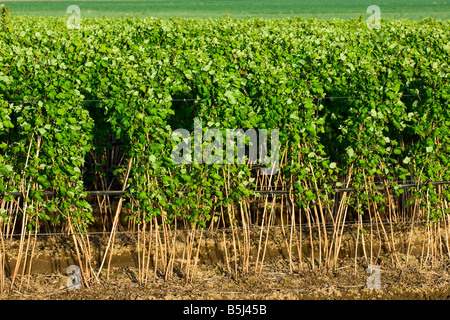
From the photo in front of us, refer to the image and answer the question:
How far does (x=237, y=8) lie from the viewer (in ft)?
191

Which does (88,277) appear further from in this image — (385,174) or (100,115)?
(385,174)

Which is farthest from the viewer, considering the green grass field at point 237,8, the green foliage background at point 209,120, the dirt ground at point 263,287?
the green grass field at point 237,8

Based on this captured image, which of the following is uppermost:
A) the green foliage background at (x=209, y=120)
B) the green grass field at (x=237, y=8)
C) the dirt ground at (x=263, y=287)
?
the green grass field at (x=237, y=8)

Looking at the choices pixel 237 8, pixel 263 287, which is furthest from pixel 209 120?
pixel 237 8

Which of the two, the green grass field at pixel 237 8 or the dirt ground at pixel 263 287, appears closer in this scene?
the dirt ground at pixel 263 287

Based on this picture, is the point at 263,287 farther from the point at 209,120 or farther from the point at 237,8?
the point at 237,8

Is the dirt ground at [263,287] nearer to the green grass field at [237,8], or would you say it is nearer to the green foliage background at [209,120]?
the green foliage background at [209,120]

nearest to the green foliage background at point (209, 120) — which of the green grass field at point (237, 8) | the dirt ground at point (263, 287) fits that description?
the dirt ground at point (263, 287)

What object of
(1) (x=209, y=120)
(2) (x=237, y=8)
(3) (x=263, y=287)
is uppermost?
(2) (x=237, y=8)

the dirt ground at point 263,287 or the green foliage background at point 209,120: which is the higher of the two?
the green foliage background at point 209,120

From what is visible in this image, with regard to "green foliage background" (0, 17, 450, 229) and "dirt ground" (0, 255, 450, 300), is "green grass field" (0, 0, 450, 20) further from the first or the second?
"dirt ground" (0, 255, 450, 300)

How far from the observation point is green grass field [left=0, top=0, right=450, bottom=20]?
5131 cm

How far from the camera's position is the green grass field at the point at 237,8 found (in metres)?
51.3

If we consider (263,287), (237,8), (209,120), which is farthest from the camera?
(237,8)
